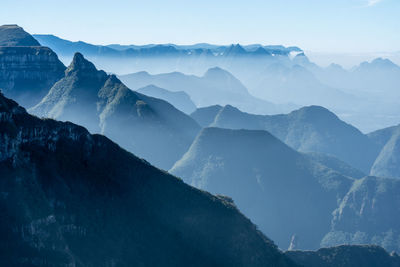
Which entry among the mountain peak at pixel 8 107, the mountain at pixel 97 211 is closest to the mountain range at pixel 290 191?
the mountain at pixel 97 211

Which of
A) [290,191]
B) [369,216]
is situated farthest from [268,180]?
[369,216]

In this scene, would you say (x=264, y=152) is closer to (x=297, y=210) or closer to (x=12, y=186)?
(x=297, y=210)

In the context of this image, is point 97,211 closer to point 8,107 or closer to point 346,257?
point 8,107

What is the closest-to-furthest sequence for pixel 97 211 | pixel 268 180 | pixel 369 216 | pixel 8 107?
pixel 8 107, pixel 97 211, pixel 369 216, pixel 268 180

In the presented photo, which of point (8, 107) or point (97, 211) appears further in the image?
point (97, 211)

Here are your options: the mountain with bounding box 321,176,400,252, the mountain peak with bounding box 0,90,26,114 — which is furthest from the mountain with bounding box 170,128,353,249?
the mountain peak with bounding box 0,90,26,114

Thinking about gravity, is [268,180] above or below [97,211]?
below

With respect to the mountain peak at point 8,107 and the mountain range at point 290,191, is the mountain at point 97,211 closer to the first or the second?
the mountain peak at point 8,107
